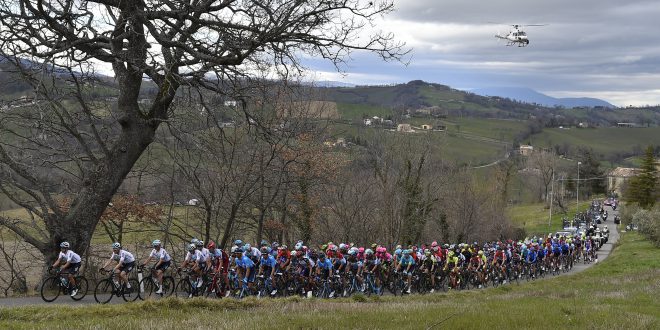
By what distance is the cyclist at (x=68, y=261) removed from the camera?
16188mm

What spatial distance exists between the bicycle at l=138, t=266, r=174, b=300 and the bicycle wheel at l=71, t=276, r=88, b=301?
1.49 meters

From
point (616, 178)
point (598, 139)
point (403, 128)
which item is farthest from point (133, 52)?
point (598, 139)

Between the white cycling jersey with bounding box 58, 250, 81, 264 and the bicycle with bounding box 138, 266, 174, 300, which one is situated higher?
the white cycling jersey with bounding box 58, 250, 81, 264

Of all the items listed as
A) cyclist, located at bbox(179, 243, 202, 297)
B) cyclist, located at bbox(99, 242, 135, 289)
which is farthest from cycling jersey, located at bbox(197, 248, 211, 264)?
cyclist, located at bbox(99, 242, 135, 289)

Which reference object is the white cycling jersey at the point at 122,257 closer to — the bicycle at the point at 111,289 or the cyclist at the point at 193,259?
the bicycle at the point at 111,289

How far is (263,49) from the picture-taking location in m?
14.6

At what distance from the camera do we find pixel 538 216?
3878 inches

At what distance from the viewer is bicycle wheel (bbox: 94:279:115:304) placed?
17.0 m

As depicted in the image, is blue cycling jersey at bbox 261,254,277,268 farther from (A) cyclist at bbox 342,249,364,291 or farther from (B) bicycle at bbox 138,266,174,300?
(A) cyclist at bbox 342,249,364,291

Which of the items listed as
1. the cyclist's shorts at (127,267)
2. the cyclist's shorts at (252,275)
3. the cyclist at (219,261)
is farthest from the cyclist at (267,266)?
the cyclist's shorts at (127,267)

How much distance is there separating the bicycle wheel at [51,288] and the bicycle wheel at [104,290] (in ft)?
3.30

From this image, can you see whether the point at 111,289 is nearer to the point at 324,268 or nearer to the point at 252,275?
the point at 252,275

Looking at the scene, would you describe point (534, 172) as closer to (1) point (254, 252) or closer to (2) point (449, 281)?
(2) point (449, 281)

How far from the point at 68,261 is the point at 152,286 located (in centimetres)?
280
